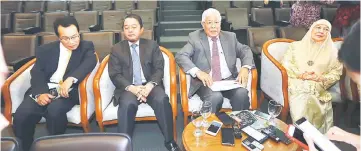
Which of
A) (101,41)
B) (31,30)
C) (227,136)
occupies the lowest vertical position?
(227,136)

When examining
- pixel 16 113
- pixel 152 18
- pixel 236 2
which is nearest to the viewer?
pixel 16 113

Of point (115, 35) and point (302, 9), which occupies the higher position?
point (302, 9)

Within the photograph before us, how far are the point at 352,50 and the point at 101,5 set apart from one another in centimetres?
541

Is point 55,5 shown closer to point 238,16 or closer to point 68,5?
point 68,5

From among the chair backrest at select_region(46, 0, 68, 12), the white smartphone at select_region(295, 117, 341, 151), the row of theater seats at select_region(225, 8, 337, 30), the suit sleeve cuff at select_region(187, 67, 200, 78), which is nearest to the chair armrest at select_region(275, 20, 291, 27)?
the row of theater seats at select_region(225, 8, 337, 30)

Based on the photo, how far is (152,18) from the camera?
14.6 feet

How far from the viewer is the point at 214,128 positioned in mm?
1972

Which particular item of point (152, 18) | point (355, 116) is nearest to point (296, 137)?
point (355, 116)

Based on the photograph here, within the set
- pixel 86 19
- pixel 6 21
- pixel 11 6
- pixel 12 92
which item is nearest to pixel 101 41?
pixel 12 92

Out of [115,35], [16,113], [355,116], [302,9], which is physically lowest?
[355,116]

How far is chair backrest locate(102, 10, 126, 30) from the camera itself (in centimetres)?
436

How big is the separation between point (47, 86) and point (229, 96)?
57.2 inches

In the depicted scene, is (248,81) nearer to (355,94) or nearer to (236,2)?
(355,94)

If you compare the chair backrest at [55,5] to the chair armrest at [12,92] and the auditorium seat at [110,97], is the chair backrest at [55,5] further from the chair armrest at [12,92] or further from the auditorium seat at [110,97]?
the auditorium seat at [110,97]
